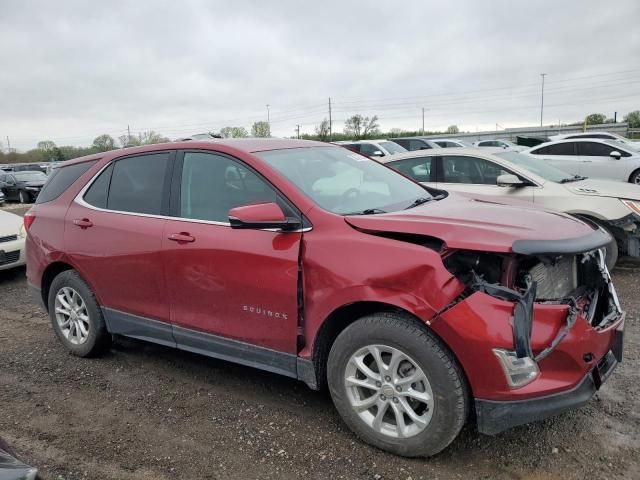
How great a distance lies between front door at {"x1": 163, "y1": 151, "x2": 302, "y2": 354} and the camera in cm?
314

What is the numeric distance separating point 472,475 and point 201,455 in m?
1.48

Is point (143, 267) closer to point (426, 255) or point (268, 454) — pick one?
point (268, 454)

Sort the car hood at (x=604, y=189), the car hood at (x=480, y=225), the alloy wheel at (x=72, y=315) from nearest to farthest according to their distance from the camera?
the car hood at (x=480, y=225)
the alloy wheel at (x=72, y=315)
the car hood at (x=604, y=189)

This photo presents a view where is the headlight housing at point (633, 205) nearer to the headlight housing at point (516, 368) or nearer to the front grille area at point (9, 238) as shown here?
the headlight housing at point (516, 368)

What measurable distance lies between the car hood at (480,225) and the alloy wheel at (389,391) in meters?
0.64

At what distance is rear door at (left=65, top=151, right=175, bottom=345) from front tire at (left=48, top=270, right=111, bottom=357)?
143mm

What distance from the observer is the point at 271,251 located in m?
3.13

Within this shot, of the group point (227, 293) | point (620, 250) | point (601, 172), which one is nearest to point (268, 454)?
point (227, 293)

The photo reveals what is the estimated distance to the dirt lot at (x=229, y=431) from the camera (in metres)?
2.86

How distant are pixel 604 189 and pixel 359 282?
5.01 metres

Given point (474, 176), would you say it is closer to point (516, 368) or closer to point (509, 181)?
point (509, 181)

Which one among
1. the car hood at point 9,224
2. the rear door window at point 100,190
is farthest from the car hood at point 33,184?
the rear door window at point 100,190

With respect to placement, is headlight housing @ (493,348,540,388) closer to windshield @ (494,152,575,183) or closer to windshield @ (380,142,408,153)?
windshield @ (494,152,575,183)

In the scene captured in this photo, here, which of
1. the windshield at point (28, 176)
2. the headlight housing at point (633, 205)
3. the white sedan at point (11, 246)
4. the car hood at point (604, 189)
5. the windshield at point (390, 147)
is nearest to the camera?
the headlight housing at point (633, 205)
